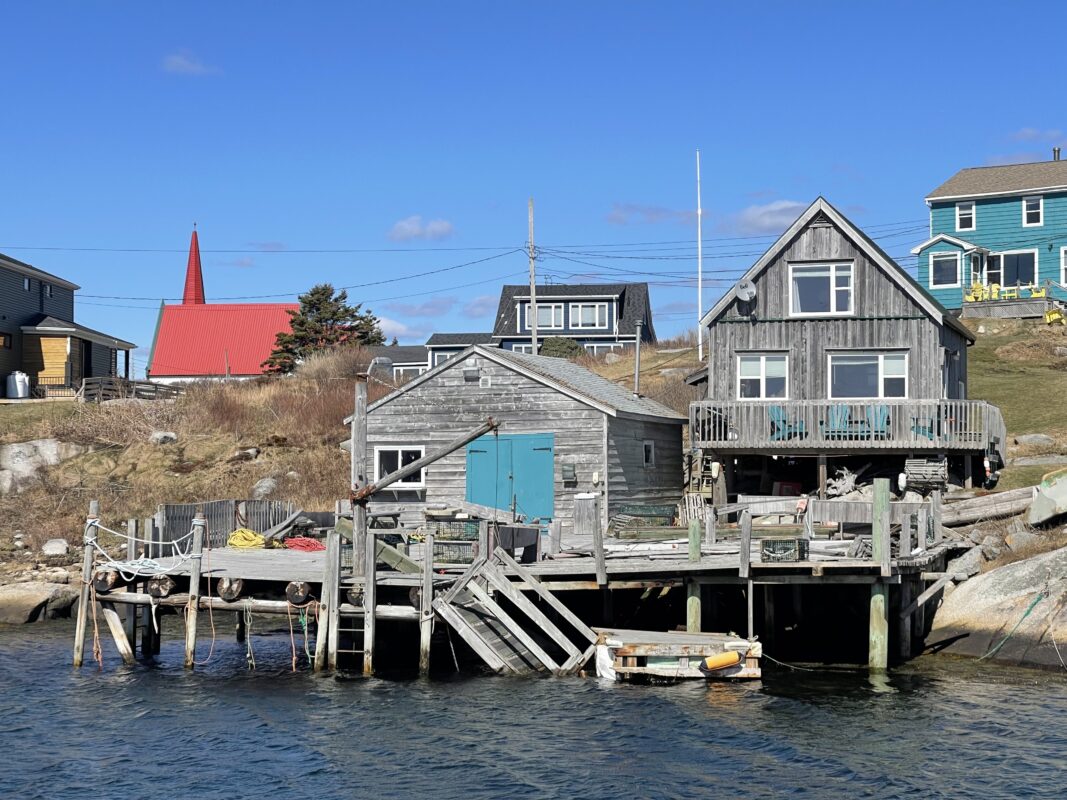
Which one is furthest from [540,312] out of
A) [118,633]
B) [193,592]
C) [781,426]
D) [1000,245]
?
[193,592]

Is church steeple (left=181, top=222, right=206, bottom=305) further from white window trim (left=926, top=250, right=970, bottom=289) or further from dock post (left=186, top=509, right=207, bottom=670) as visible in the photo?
dock post (left=186, top=509, right=207, bottom=670)

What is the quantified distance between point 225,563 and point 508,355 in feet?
39.1

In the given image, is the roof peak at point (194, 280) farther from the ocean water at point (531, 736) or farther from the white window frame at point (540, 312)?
the ocean water at point (531, 736)

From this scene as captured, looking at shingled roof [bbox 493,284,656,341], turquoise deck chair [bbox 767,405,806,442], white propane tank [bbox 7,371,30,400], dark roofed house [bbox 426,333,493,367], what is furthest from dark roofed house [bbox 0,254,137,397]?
turquoise deck chair [bbox 767,405,806,442]

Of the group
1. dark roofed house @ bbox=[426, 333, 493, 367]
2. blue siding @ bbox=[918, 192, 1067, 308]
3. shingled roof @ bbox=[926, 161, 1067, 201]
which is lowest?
dark roofed house @ bbox=[426, 333, 493, 367]

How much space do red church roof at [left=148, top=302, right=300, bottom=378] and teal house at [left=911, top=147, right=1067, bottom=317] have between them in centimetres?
4068

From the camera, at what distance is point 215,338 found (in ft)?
271

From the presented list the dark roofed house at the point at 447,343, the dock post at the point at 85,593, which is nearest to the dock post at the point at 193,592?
the dock post at the point at 85,593

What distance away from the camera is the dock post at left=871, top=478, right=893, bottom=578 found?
963 inches

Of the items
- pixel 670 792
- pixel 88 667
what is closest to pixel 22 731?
pixel 88 667

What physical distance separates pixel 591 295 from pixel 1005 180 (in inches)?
1018

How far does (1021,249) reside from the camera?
61062 mm

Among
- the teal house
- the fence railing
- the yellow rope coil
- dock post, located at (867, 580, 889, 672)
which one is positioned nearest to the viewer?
dock post, located at (867, 580, 889, 672)

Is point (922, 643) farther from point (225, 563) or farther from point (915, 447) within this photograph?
point (225, 563)
